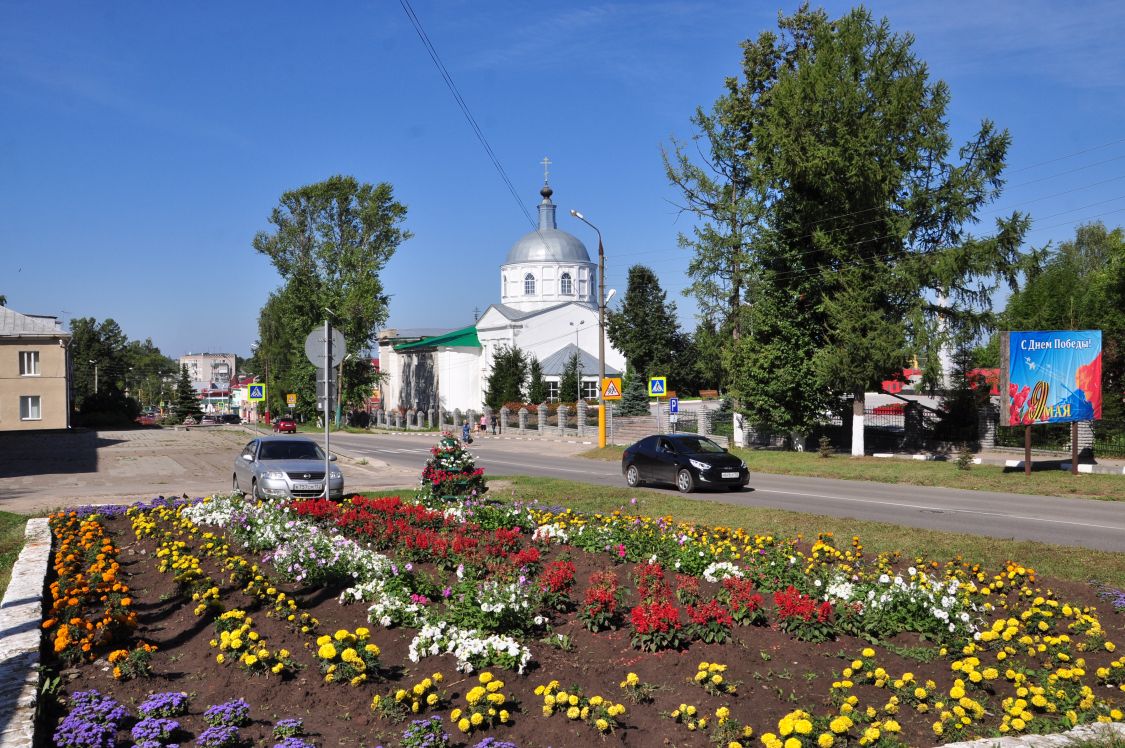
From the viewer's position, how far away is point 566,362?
68.1 metres

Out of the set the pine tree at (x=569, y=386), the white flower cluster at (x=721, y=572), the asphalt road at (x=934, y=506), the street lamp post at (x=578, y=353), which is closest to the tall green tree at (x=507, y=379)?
the pine tree at (x=569, y=386)

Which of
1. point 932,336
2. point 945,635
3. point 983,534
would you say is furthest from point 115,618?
point 932,336

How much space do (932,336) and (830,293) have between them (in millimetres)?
3923

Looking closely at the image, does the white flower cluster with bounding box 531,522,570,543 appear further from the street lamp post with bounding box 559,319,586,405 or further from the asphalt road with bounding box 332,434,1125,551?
the street lamp post with bounding box 559,319,586,405

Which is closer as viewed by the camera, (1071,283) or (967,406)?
(967,406)

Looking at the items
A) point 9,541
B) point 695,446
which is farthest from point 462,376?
point 9,541

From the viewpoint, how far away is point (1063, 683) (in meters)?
5.87

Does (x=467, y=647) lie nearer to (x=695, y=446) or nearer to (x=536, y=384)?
(x=695, y=446)

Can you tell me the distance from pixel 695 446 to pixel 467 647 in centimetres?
1512

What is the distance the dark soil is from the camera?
5195mm

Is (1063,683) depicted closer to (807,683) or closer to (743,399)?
(807,683)

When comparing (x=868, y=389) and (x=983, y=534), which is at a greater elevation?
(x=868, y=389)

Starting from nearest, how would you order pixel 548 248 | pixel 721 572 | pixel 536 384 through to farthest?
pixel 721 572, pixel 536 384, pixel 548 248

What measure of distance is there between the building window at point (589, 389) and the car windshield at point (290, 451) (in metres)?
48.2
